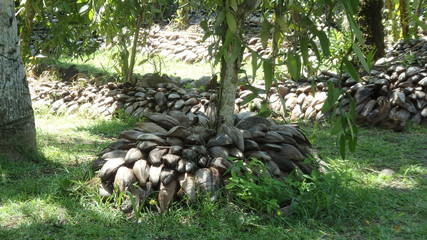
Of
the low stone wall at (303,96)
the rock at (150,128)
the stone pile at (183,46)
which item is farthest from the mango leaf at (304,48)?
the stone pile at (183,46)

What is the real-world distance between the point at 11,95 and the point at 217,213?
7.69 feet

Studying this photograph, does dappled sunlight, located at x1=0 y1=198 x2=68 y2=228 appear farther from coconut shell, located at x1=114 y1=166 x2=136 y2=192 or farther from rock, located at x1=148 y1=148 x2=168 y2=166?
rock, located at x1=148 y1=148 x2=168 y2=166

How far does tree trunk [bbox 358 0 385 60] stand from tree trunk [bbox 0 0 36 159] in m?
5.79

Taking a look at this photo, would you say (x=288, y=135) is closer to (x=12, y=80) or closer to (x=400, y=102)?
(x=12, y=80)

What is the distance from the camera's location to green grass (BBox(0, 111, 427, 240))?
3.54 metres

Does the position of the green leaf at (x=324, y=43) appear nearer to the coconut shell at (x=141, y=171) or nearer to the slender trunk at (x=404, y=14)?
the coconut shell at (x=141, y=171)

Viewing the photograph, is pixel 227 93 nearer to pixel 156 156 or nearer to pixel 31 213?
pixel 156 156

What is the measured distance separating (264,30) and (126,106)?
523 centimetres

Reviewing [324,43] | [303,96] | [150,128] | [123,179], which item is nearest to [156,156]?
[123,179]

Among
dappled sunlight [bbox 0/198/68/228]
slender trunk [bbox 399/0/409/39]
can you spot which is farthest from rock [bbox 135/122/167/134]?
slender trunk [bbox 399/0/409/39]

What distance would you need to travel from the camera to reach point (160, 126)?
4625 millimetres

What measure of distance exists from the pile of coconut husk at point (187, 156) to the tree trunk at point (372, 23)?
487 centimetres

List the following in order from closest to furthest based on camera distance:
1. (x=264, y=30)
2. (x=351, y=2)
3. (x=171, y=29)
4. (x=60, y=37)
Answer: (x=351, y=2), (x=264, y=30), (x=60, y=37), (x=171, y=29)

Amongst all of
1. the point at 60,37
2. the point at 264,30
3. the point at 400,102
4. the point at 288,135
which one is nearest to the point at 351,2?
the point at 264,30
